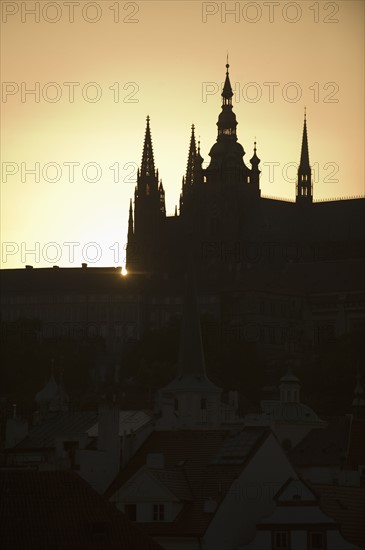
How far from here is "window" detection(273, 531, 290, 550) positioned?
209ft

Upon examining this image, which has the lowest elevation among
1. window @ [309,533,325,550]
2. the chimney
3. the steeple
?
window @ [309,533,325,550]

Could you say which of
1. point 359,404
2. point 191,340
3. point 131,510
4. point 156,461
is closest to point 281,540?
point 131,510

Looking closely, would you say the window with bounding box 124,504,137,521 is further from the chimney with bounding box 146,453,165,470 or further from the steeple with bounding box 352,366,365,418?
the steeple with bounding box 352,366,365,418

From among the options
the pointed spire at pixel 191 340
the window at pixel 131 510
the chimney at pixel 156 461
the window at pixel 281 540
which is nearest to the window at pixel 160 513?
the window at pixel 131 510

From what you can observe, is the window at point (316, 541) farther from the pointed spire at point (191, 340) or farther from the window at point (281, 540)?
the pointed spire at point (191, 340)

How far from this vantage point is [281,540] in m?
63.8

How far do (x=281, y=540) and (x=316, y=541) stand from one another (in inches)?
39.9

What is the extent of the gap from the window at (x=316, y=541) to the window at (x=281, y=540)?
1.94 ft

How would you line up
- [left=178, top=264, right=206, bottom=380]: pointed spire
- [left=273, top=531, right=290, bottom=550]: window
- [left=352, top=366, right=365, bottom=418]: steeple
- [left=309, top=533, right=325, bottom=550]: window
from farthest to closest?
[left=352, top=366, right=365, bottom=418]: steeple
[left=178, top=264, right=206, bottom=380]: pointed spire
[left=273, top=531, right=290, bottom=550]: window
[left=309, top=533, right=325, bottom=550]: window

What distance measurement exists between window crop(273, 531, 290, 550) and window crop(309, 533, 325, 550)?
59cm

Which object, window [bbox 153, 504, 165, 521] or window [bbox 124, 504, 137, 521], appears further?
window [bbox 124, 504, 137, 521]

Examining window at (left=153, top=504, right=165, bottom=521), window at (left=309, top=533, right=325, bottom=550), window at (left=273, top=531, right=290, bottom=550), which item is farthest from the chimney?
window at (left=309, top=533, right=325, bottom=550)

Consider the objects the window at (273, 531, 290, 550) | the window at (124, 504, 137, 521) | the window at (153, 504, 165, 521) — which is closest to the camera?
the window at (273, 531, 290, 550)

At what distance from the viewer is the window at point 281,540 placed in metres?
63.6
